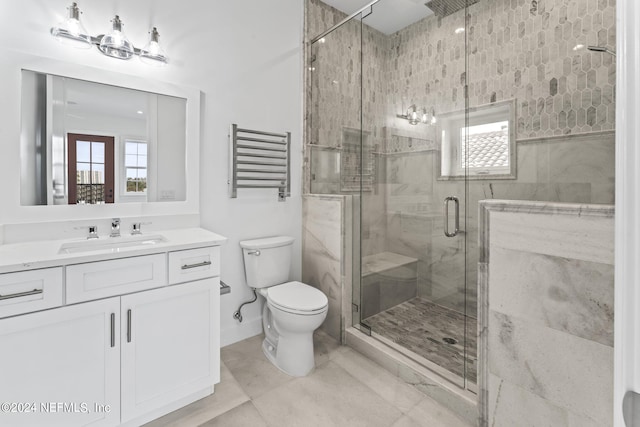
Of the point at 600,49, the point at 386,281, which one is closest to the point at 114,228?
the point at 386,281

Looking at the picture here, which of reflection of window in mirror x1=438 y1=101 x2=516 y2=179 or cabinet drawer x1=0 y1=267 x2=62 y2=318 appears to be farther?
reflection of window in mirror x1=438 y1=101 x2=516 y2=179

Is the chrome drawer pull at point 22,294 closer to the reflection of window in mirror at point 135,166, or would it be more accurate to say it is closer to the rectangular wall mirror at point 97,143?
the rectangular wall mirror at point 97,143

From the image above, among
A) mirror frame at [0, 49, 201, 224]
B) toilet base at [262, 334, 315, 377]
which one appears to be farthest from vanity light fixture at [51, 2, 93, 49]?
toilet base at [262, 334, 315, 377]

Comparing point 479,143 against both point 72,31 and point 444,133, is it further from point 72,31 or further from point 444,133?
point 72,31

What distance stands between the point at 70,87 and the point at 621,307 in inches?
94.3

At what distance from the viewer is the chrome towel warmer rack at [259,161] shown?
2.28 m

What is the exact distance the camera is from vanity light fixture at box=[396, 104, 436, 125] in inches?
91.4

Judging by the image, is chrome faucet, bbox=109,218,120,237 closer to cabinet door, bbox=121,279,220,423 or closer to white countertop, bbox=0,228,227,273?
white countertop, bbox=0,228,227,273

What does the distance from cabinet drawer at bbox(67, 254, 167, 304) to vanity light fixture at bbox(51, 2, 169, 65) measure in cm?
126

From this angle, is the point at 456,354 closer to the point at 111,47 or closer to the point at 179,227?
the point at 179,227

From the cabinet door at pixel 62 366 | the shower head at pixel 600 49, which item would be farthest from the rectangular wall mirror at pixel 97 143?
the shower head at pixel 600 49

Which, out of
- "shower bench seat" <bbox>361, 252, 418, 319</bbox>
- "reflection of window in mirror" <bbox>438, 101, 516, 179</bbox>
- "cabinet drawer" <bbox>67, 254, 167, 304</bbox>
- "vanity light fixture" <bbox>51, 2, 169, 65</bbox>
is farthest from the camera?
"shower bench seat" <bbox>361, 252, 418, 319</bbox>

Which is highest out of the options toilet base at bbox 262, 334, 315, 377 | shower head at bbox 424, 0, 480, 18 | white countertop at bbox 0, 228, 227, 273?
shower head at bbox 424, 0, 480, 18

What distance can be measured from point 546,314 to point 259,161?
2.00m
